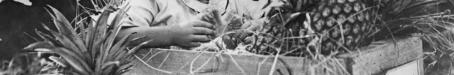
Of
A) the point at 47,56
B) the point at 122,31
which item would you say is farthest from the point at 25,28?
the point at 122,31

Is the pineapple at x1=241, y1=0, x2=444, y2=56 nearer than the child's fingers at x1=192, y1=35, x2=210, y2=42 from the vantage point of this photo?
Yes

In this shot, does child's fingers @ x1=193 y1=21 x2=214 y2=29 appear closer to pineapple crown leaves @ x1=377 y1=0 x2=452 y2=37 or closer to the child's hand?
the child's hand

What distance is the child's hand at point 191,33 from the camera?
1.28 meters

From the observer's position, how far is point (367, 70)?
125 centimetres

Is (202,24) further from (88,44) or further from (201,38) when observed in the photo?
(88,44)

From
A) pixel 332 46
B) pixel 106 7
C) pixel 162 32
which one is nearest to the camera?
pixel 332 46

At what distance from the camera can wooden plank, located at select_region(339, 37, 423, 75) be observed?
1.21 metres

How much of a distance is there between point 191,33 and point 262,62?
186 millimetres

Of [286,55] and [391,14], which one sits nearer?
[286,55]

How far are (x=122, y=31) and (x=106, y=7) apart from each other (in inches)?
6.4

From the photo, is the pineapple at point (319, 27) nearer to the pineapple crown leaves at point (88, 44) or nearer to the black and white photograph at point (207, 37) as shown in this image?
the black and white photograph at point (207, 37)

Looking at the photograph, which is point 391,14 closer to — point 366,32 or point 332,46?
point 366,32

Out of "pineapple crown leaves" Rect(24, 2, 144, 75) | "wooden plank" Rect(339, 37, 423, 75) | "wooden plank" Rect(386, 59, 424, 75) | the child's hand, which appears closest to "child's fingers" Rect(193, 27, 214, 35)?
the child's hand

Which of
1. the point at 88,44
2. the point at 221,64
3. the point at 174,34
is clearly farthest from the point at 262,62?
the point at 88,44
